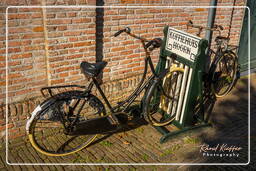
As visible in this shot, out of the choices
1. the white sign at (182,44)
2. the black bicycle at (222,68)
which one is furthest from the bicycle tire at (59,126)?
the black bicycle at (222,68)

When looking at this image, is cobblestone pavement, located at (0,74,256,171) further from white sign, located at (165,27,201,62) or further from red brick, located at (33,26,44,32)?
red brick, located at (33,26,44,32)

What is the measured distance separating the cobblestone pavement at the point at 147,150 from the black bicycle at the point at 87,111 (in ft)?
0.61

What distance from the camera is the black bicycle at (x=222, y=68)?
568 cm

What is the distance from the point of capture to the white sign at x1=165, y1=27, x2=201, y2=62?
430 cm

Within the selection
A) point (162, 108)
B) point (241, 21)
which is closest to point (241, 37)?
point (241, 21)

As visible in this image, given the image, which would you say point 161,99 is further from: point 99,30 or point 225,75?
point 225,75

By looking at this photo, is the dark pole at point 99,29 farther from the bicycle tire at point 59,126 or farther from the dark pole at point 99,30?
the bicycle tire at point 59,126

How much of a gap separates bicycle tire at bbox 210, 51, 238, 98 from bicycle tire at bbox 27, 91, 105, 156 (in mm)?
2721

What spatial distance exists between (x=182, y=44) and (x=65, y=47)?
176 centimetres

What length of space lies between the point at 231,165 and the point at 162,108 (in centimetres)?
150

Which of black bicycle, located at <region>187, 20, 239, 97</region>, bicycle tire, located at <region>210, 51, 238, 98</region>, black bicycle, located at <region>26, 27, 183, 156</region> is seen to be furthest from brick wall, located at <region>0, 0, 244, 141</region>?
bicycle tire, located at <region>210, 51, 238, 98</region>

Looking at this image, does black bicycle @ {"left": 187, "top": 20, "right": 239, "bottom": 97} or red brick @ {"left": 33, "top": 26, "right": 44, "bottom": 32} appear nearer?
red brick @ {"left": 33, "top": 26, "right": 44, "bottom": 32}

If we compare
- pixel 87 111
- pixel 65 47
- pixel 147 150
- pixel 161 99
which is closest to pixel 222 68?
pixel 161 99

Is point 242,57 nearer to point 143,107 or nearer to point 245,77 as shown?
point 245,77
